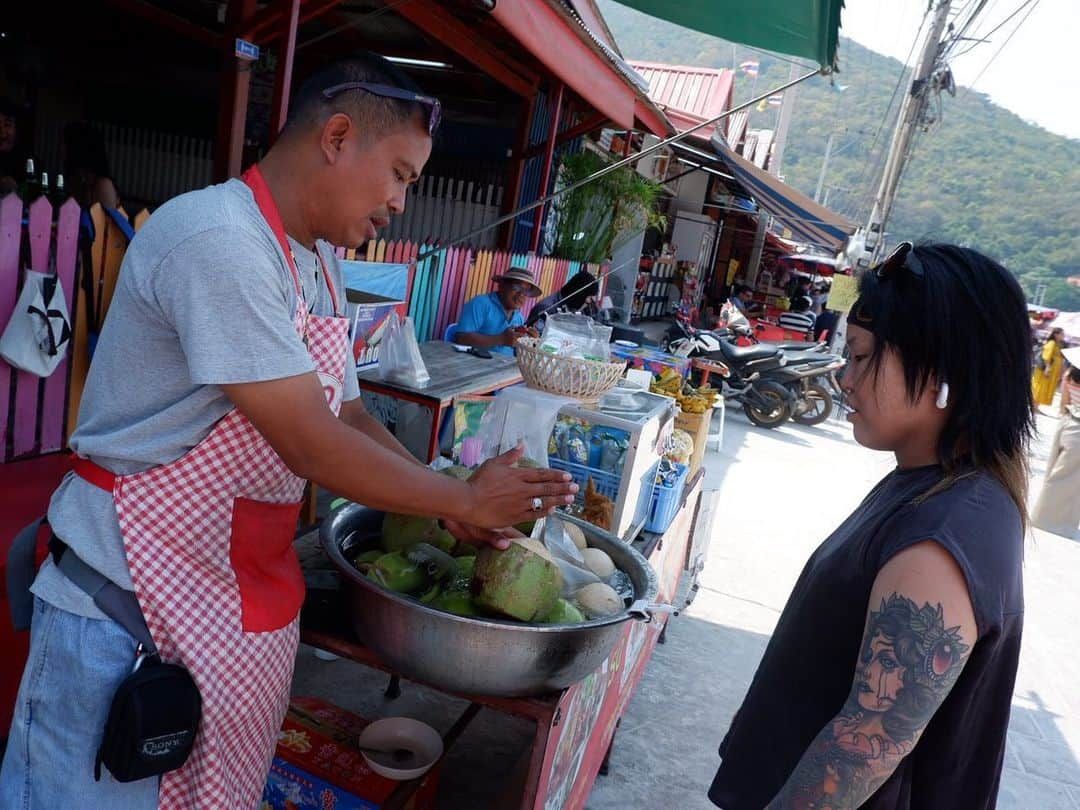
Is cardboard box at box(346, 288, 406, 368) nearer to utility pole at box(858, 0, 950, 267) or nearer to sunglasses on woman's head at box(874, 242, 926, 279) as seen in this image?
sunglasses on woman's head at box(874, 242, 926, 279)

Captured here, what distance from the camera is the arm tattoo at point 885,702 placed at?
3.97 ft

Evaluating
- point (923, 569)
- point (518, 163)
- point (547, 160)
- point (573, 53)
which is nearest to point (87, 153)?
point (573, 53)

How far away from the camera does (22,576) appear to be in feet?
5.00

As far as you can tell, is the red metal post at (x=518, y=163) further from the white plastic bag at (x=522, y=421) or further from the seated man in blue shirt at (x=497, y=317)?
the white plastic bag at (x=522, y=421)

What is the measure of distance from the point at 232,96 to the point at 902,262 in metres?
4.09

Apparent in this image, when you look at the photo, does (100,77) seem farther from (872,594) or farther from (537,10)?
(872,594)

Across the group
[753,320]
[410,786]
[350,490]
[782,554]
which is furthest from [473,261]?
[753,320]

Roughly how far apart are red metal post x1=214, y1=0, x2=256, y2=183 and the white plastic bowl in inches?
132

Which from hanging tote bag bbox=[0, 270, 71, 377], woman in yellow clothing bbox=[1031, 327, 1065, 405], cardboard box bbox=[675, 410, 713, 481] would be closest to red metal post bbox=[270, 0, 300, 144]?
hanging tote bag bbox=[0, 270, 71, 377]

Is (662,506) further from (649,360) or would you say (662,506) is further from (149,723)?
(649,360)

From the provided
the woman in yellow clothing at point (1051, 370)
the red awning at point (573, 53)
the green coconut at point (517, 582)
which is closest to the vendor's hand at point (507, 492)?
the green coconut at point (517, 582)

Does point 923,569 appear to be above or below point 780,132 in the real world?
below

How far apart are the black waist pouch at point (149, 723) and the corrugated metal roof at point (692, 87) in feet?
57.4

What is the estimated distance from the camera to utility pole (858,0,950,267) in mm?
13125
